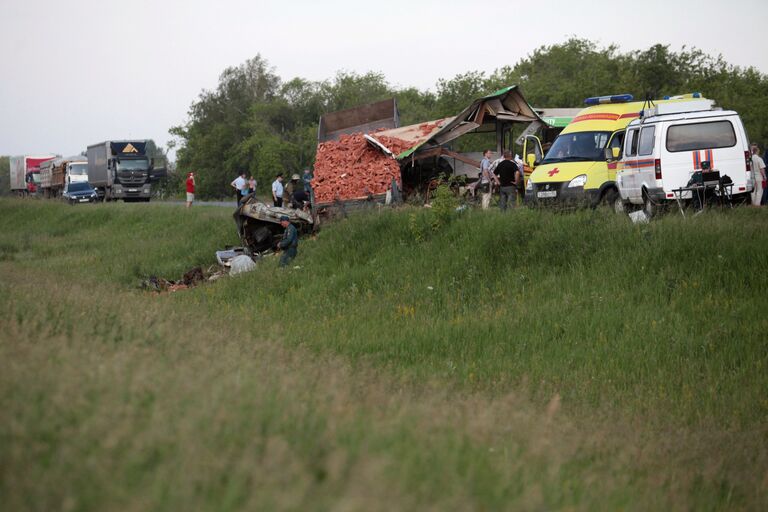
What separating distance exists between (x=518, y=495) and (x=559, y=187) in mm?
16627

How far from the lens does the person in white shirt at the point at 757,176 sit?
1828cm

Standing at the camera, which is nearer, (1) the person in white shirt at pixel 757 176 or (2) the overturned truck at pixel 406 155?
(1) the person in white shirt at pixel 757 176

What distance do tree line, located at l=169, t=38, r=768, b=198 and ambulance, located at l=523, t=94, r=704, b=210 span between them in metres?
32.0

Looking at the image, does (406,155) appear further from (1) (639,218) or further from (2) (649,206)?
(1) (639,218)

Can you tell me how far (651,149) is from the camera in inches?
695

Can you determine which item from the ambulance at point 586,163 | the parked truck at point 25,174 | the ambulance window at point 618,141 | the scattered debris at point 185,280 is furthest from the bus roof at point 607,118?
the parked truck at point 25,174

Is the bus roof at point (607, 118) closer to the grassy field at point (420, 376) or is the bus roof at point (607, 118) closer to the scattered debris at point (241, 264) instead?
the grassy field at point (420, 376)

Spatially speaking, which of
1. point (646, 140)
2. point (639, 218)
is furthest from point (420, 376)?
point (646, 140)

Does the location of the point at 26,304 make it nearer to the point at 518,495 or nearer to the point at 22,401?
the point at 22,401

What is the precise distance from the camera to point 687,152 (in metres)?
17.3

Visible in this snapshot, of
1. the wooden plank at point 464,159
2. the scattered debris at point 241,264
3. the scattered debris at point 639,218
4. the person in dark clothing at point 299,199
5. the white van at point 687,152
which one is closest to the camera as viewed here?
the scattered debris at point 639,218

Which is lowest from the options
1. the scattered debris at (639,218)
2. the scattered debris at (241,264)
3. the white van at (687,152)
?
the scattered debris at (241,264)

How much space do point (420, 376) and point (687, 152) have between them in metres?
9.86

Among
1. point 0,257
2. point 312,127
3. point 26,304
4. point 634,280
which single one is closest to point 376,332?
point 634,280
